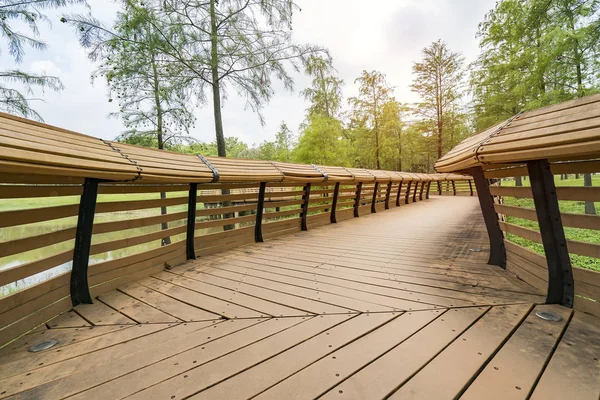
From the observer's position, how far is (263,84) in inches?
270

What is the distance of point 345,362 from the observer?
1288 mm

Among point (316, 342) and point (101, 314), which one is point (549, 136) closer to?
point (316, 342)

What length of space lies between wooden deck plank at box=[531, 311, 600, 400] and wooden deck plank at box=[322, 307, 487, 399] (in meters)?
0.39

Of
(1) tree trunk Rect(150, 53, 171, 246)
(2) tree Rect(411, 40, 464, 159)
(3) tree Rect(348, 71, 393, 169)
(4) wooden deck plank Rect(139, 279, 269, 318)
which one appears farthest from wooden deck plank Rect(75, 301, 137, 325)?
(2) tree Rect(411, 40, 464, 159)

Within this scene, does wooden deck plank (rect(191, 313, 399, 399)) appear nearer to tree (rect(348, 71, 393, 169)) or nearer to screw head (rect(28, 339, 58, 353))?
screw head (rect(28, 339, 58, 353))

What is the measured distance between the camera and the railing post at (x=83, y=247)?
207 centimetres

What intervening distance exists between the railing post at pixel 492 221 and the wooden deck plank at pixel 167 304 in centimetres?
279

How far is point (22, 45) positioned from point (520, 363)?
7.46m

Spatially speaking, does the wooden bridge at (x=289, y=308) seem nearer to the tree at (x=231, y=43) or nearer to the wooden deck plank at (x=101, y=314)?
the wooden deck plank at (x=101, y=314)

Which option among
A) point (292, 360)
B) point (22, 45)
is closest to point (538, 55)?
point (292, 360)

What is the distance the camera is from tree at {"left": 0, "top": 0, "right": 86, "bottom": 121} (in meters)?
4.23

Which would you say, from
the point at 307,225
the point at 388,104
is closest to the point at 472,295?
the point at 307,225

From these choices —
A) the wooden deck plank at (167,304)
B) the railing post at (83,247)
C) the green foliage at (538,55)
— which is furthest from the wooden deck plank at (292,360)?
the green foliage at (538,55)

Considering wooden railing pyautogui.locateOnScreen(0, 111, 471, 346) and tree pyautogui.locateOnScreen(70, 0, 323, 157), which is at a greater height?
tree pyautogui.locateOnScreen(70, 0, 323, 157)
